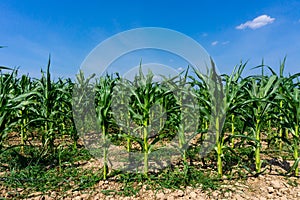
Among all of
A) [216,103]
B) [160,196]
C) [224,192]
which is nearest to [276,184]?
[224,192]

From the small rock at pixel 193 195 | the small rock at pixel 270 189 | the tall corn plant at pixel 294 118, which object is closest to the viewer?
the small rock at pixel 193 195

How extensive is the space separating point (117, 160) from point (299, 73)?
283 centimetres

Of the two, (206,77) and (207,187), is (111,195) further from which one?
(206,77)

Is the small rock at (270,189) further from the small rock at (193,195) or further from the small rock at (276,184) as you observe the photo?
the small rock at (193,195)

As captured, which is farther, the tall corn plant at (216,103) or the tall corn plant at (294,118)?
the tall corn plant at (294,118)

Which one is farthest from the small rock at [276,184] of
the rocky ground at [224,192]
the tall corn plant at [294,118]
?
the tall corn plant at [294,118]

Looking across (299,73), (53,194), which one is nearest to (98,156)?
(53,194)

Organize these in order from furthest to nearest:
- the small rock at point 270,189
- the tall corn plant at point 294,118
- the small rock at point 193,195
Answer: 1. the tall corn plant at point 294,118
2. the small rock at point 270,189
3. the small rock at point 193,195

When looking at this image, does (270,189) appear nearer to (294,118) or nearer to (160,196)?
(294,118)

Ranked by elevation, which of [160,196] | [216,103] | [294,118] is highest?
[216,103]

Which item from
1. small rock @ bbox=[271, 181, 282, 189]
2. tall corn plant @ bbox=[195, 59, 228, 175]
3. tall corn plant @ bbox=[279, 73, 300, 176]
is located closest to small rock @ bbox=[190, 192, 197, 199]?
tall corn plant @ bbox=[195, 59, 228, 175]

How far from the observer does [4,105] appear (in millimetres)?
2777

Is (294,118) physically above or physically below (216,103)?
below

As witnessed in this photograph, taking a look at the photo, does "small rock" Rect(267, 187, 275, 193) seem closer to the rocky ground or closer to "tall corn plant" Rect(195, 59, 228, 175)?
the rocky ground
